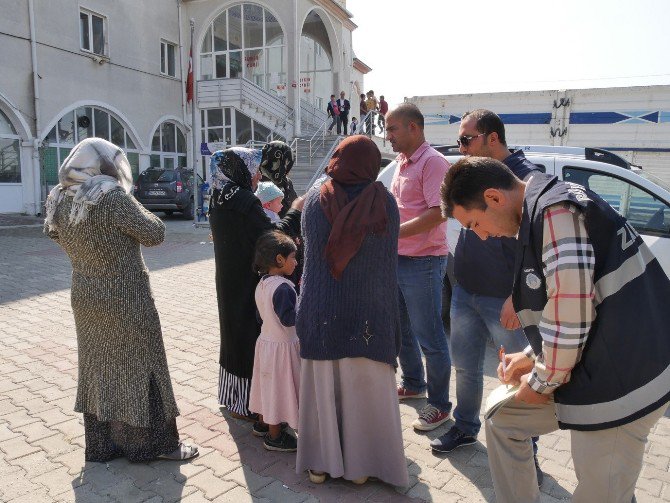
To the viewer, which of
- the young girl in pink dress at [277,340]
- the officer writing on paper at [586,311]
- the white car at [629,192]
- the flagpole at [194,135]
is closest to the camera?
the officer writing on paper at [586,311]

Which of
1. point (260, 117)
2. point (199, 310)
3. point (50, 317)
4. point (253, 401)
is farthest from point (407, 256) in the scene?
point (260, 117)

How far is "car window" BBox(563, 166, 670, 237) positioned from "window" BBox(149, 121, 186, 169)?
1900cm

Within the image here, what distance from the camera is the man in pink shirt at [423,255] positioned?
343 centimetres

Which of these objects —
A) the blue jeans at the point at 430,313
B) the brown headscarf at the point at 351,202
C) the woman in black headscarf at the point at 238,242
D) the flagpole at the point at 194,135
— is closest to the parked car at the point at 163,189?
the flagpole at the point at 194,135

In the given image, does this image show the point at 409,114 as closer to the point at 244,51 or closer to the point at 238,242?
the point at 238,242

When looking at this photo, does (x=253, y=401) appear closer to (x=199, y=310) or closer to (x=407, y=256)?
(x=407, y=256)

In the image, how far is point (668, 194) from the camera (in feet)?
16.5

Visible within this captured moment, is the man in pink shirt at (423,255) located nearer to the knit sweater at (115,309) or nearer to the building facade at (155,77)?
the knit sweater at (115,309)

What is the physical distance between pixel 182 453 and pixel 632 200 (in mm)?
4543

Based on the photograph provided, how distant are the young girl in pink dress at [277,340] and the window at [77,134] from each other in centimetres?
1629

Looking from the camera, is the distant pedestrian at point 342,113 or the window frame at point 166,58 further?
the window frame at point 166,58

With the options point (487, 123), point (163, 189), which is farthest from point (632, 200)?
point (163, 189)

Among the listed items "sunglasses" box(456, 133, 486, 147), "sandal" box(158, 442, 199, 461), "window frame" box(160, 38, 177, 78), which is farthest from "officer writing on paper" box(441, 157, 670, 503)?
"window frame" box(160, 38, 177, 78)

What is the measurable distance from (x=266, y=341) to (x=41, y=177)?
17086mm
